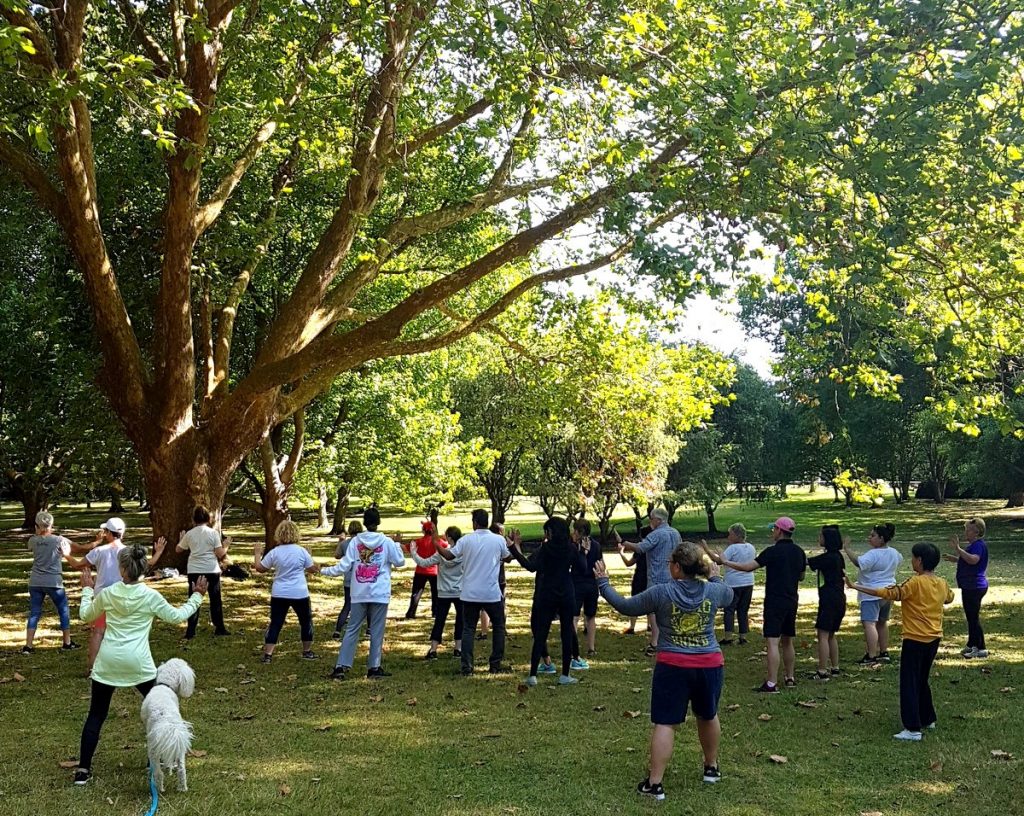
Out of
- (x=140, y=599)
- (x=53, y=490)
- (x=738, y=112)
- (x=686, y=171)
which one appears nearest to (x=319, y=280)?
(x=686, y=171)

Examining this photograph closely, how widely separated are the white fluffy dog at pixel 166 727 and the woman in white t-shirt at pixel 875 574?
288 inches

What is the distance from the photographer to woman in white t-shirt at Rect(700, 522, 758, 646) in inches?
442

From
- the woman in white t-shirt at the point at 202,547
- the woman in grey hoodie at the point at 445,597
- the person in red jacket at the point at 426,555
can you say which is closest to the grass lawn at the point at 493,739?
the woman in grey hoodie at the point at 445,597

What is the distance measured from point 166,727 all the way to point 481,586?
16.5 feet

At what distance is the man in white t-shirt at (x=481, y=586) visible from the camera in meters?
10.4

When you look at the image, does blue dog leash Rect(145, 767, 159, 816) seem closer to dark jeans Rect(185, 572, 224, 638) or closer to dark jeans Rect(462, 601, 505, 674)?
dark jeans Rect(462, 601, 505, 674)

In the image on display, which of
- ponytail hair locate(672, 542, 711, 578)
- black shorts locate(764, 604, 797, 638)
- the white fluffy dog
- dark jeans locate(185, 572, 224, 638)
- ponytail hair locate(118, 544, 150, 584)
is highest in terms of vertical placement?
ponytail hair locate(672, 542, 711, 578)

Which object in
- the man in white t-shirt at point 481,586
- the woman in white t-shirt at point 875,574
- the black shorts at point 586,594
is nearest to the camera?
the woman in white t-shirt at point 875,574

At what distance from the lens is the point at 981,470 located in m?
33.7

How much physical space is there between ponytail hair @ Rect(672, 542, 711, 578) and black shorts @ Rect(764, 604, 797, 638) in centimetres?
339

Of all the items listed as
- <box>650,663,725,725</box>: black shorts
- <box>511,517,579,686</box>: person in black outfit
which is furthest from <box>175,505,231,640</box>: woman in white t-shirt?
<box>650,663,725,725</box>: black shorts

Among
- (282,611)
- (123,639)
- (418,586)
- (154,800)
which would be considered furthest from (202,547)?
(154,800)

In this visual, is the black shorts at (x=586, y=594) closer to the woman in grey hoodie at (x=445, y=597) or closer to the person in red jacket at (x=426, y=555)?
the woman in grey hoodie at (x=445, y=597)

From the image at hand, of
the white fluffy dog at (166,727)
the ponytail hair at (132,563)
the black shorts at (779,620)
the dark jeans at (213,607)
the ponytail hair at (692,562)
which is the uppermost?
the ponytail hair at (692,562)
